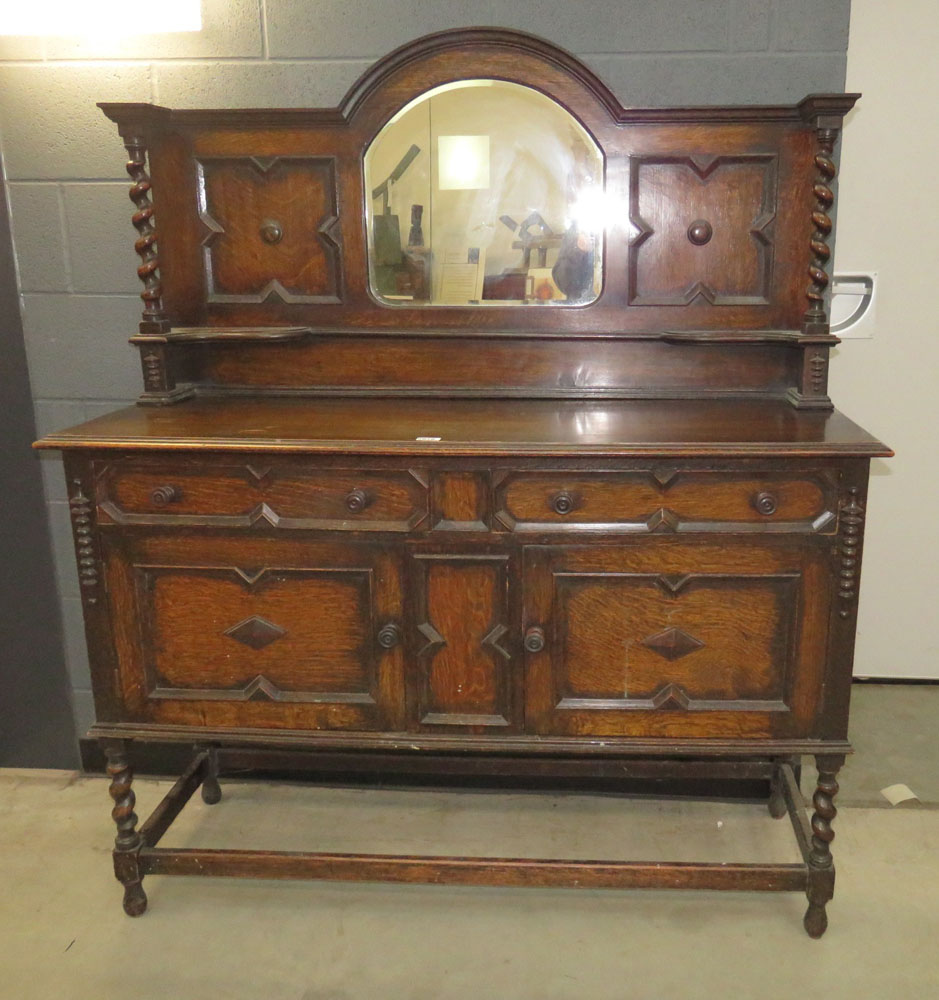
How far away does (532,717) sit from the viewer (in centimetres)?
194

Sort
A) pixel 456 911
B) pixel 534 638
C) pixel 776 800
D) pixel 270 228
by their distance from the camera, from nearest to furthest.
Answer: pixel 534 638 < pixel 456 911 < pixel 270 228 < pixel 776 800

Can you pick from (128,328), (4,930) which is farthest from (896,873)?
(128,328)

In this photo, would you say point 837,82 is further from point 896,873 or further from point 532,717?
point 896,873

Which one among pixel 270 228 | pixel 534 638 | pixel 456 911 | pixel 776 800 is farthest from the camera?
pixel 776 800

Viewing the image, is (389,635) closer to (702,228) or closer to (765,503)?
(765,503)

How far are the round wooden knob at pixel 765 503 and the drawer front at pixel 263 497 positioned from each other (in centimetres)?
64

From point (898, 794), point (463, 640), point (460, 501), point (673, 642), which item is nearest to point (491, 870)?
point (463, 640)

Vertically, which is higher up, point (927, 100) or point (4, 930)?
point (927, 100)

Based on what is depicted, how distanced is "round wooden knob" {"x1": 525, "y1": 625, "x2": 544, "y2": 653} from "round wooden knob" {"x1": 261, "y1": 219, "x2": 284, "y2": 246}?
1.13 metres

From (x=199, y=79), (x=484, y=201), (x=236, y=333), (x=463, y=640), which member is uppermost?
(x=199, y=79)

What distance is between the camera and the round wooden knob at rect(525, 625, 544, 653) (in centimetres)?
188

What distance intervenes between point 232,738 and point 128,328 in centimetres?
112

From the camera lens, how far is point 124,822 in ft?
6.82

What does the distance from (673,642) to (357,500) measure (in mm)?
692
